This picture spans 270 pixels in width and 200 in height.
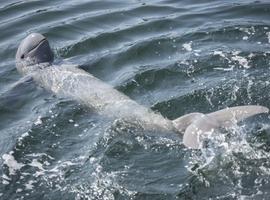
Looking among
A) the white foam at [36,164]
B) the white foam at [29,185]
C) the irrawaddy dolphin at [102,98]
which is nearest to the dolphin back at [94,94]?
the irrawaddy dolphin at [102,98]

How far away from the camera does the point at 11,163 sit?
7.52 meters

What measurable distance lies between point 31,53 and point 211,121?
4.46m

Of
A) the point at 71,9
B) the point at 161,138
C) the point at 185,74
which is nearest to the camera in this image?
the point at 161,138

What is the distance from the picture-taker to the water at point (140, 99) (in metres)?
6.80

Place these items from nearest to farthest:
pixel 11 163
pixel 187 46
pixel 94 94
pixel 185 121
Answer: pixel 11 163, pixel 185 121, pixel 94 94, pixel 187 46

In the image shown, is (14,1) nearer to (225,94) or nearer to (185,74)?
(185,74)

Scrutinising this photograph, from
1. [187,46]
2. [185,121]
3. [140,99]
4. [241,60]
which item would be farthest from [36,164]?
[187,46]

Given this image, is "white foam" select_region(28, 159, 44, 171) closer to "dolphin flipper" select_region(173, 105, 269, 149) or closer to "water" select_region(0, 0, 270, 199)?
"water" select_region(0, 0, 270, 199)

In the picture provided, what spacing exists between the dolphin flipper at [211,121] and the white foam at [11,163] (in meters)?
2.36

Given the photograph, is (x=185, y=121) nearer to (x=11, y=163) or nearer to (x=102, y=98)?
(x=102, y=98)

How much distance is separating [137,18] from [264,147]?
6.57m

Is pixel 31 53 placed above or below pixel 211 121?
above

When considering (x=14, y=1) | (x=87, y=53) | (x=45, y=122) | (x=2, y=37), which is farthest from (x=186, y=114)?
(x=14, y=1)

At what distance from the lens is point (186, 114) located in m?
8.27
